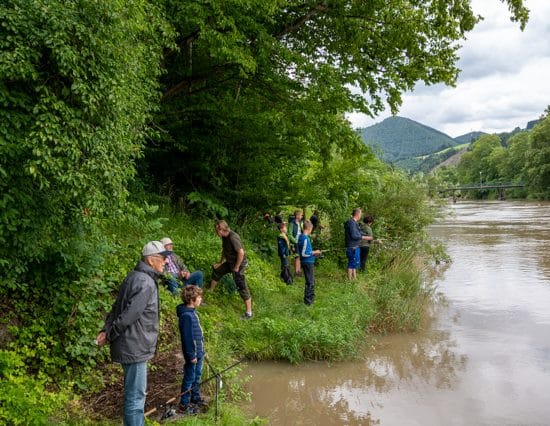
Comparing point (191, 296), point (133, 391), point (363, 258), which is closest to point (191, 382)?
point (191, 296)

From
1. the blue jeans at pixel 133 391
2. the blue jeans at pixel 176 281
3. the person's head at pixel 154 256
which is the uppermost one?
the person's head at pixel 154 256

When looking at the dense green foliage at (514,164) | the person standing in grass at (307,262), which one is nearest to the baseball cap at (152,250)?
the person standing in grass at (307,262)

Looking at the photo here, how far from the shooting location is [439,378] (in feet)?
23.2

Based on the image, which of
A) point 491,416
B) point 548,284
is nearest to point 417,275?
point 548,284

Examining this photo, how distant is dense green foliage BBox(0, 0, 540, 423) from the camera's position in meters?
4.36

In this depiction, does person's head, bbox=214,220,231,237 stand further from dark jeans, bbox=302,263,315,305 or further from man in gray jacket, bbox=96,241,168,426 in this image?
man in gray jacket, bbox=96,241,168,426

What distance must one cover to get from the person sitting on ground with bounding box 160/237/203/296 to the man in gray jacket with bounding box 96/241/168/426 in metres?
3.48

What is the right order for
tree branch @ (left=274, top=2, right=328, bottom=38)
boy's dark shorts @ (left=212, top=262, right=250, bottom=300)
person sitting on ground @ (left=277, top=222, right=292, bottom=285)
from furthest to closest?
person sitting on ground @ (left=277, top=222, right=292, bottom=285) < tree branch @ (left=274, top=2, right=328, bottom=38) < boy's dark shorts @ (left=212, top=262, right=250, bottom=300)

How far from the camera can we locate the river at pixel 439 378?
19.3 feet

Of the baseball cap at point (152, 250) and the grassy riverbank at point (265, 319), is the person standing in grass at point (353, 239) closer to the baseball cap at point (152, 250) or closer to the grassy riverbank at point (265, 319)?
the grassy riverbank at point (265, 319)

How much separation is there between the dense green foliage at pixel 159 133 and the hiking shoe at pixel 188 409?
0.99m

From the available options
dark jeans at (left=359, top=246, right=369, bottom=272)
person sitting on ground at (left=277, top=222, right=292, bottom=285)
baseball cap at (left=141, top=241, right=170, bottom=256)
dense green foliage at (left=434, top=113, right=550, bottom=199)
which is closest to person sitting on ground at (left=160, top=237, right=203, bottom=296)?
person sitting on ground at (left=277, top=222, right=292, bottom=285)

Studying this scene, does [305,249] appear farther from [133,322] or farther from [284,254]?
[133,322]

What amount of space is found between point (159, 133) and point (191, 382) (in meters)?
4.78
